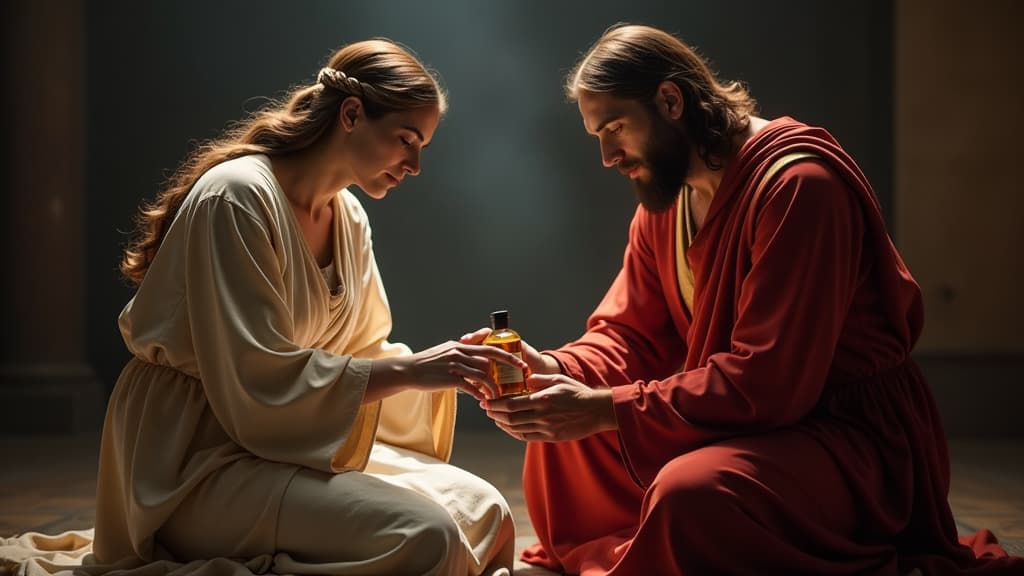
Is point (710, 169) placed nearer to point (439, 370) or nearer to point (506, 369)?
point (506, 369)

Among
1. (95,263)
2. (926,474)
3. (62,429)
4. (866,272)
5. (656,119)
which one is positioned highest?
(656,119)

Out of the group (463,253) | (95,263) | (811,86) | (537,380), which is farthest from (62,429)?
(811,86)

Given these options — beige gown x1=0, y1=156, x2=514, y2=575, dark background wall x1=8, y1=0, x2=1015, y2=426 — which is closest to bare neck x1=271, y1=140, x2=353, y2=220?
beige gown x1=0, y1=156, x2=514, y2=575

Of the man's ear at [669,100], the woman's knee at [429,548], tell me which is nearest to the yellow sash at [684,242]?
→ the man's ear at [669,100]

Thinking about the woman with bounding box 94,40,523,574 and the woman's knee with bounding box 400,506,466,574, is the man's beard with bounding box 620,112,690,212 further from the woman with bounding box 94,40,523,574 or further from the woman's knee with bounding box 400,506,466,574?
the woman's knee with bounding box 400,506,466,574

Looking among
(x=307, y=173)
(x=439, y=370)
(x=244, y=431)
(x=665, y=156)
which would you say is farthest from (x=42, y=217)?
(x=665, y=156)

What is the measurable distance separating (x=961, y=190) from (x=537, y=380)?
169 inches

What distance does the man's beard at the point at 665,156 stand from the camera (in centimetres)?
318

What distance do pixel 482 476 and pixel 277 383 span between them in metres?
2.39

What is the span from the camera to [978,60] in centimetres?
633

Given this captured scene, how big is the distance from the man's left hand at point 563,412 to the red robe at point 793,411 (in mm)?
56

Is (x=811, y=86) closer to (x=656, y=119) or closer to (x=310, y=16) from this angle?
(x=310, y=16)

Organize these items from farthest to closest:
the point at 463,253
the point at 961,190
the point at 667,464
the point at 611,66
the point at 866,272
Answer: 1. the point at 463,253
2. the point at 961,190
3. the point at 611,66
4. the point at 866,272
5. the point at 667,464

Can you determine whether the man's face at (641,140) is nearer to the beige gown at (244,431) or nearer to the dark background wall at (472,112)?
the beige gown at (244,431)
